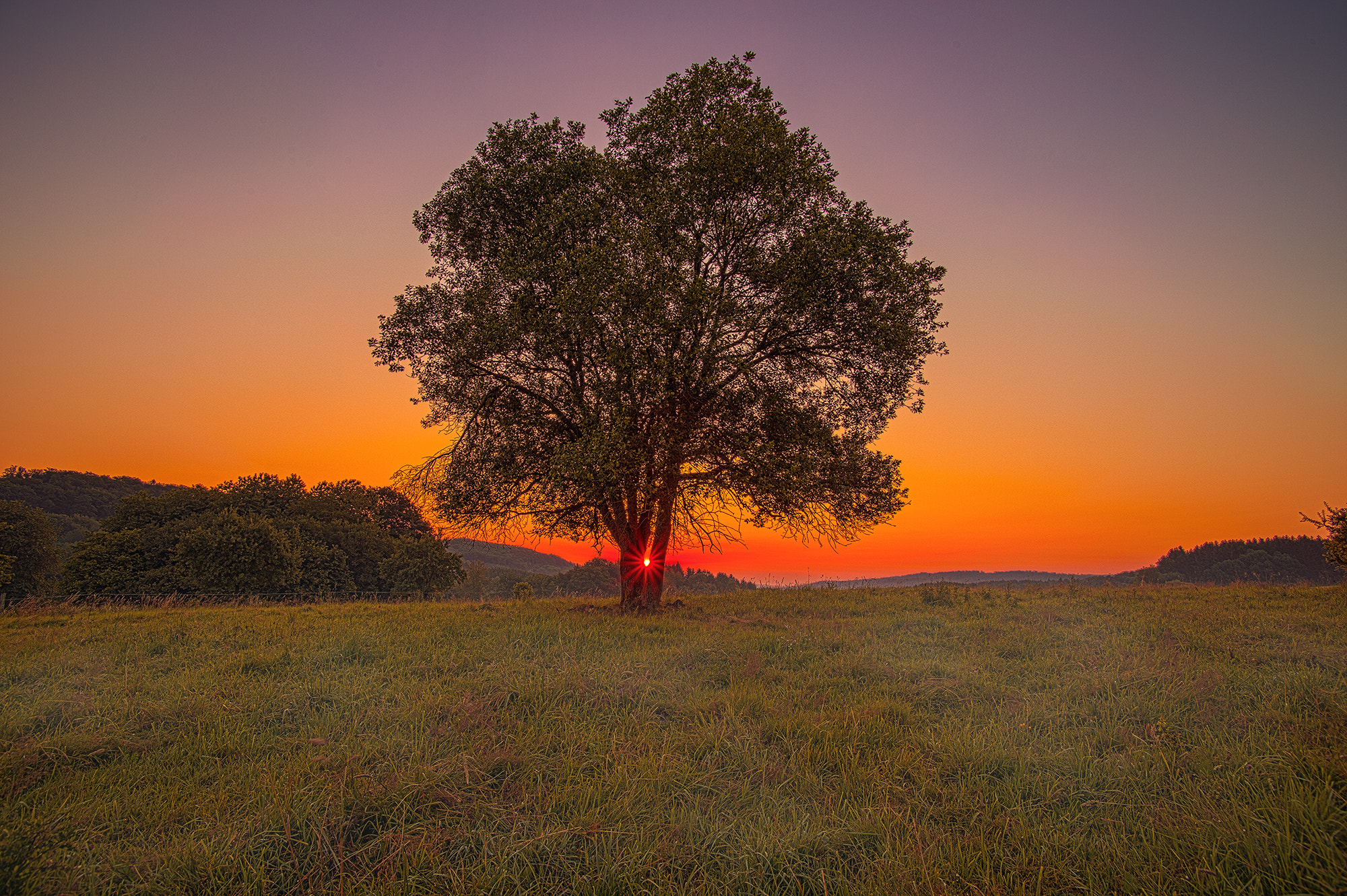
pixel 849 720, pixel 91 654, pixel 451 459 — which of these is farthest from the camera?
pixel 451 459

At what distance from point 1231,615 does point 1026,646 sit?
639 cm

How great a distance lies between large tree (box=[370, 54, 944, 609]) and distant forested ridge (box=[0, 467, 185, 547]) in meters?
96.3

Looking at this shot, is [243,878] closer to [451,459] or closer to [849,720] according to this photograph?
[849,720]

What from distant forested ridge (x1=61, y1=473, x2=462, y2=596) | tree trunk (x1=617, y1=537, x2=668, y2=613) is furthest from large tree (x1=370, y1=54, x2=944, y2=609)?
distant forested ridge (x1=61, y1=473, x2=462, y2=596)

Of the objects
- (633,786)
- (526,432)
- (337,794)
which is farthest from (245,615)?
(633,786)

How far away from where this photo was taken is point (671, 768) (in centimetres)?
541

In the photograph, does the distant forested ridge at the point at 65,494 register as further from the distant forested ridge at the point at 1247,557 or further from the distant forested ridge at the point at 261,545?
Result: the distant forested ridge at the point at 1247,557

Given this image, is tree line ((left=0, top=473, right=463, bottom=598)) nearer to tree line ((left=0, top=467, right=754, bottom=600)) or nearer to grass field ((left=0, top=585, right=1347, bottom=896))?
tree line ((left=0, top=467, right=754, bottom=600))

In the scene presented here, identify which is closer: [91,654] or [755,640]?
[91,654]

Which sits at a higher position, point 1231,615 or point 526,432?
point 526,432

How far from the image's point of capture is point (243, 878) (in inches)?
154

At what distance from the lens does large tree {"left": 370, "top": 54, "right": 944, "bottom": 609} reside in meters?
14.0

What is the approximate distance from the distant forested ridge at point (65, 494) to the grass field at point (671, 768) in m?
101

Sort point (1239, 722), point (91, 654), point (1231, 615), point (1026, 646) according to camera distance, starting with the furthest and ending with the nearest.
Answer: point (1231, 615)
point (1026, 646)
point (91, 654)
point (1239, 722)
